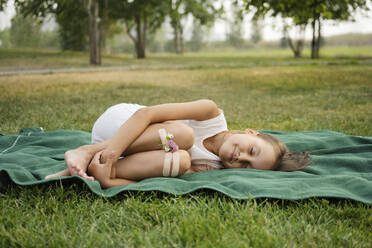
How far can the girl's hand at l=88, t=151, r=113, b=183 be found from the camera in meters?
2.17

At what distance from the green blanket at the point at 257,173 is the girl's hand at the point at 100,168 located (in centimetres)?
7

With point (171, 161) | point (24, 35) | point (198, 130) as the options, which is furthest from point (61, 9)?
point (171, 161)

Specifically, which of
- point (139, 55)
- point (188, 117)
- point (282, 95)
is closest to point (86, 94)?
point (282, 95)

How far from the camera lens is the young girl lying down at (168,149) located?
222 cm

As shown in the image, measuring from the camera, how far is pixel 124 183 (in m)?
2.27

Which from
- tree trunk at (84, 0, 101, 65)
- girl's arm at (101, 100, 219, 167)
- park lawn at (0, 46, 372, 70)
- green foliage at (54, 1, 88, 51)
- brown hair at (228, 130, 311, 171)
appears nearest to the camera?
girl's arm at (101, 100, 219, 167)

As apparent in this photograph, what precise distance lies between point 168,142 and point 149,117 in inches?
8.9

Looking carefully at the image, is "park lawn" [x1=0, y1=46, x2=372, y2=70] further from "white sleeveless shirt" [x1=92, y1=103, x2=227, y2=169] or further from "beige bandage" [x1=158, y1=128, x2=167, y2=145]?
"beige bandage" [x1=158, y1=128, x2=167, y2=145]

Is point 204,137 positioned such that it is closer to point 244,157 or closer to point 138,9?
point 244,157

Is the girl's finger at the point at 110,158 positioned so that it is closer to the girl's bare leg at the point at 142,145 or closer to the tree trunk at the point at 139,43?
the girl's bare leg at the point at 142,145

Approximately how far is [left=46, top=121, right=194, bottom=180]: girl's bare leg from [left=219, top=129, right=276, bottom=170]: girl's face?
0.96 feet

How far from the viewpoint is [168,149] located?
2.30 m

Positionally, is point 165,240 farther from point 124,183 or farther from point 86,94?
point 86,94

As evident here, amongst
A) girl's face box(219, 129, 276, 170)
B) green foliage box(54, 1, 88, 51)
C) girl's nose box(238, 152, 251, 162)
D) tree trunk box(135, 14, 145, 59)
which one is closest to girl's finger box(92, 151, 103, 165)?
girl's face box(219, 129, 276, 170)
